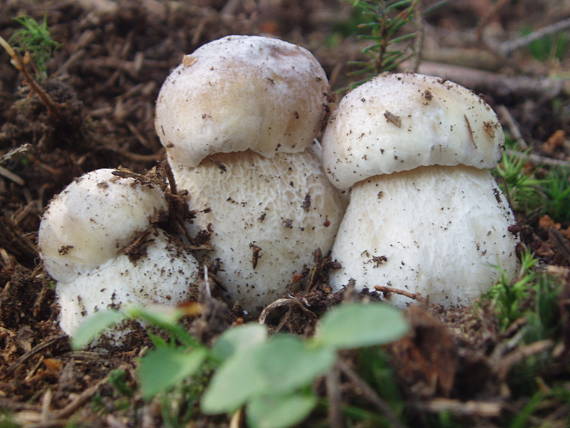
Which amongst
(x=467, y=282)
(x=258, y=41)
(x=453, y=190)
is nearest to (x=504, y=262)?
(x=467, y=282)

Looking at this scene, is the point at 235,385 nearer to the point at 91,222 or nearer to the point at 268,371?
the point at 268,371

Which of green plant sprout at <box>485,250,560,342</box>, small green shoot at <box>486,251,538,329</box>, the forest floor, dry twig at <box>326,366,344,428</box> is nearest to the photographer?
dry twig at <box>326,366,344,428</box>

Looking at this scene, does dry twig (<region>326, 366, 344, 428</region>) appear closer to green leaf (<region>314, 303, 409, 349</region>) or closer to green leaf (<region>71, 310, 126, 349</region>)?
green leaf (<region>314, 303, 409, 349</region>)

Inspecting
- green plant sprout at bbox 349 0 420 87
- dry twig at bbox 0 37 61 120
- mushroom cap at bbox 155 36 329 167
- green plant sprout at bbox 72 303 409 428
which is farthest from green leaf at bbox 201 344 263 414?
dry twig at bbox 0 37 61 120

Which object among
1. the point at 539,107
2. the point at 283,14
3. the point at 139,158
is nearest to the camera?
the point at 139,158

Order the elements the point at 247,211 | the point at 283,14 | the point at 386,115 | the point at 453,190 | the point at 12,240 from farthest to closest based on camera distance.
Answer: the point at 283,14 → the point at 12,240 → the point at 247,211 → the point at 453,190 → the point at 386,115

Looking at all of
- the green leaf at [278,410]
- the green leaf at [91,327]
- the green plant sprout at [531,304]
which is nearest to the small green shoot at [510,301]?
the green plant sprout at [531,304]

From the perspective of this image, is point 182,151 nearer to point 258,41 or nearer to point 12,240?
point 258,41
